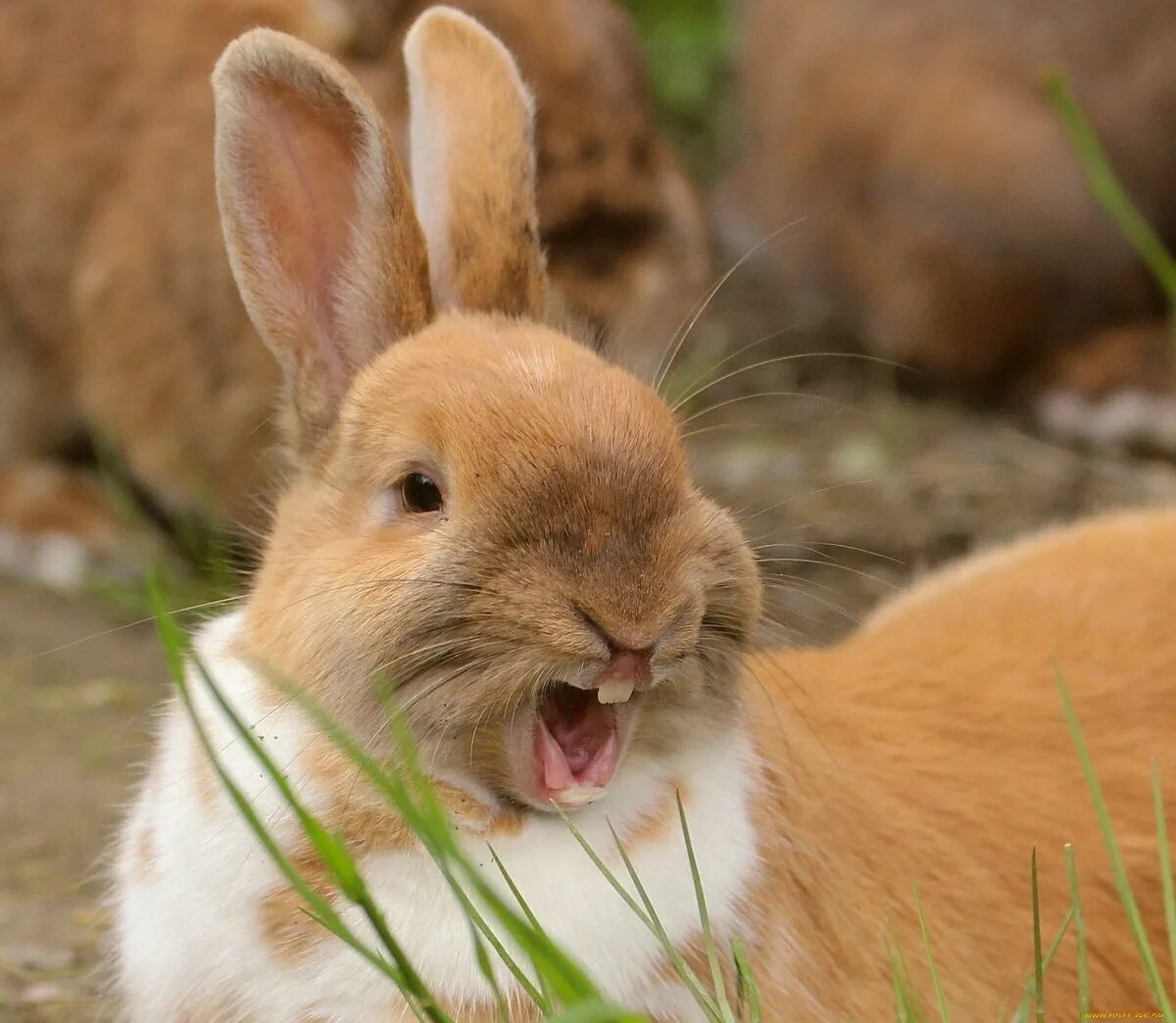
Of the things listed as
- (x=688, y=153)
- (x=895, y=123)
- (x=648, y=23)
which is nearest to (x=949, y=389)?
(x=895, y=123)

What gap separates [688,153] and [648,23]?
884 mm

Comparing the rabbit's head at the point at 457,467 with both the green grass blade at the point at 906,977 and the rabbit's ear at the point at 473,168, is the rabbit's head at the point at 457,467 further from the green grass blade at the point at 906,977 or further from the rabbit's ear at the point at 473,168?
the green grass blade at the point at 906,977

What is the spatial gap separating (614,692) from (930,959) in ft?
1.80

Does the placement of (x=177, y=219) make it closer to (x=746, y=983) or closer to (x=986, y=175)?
(x=986, y=175)

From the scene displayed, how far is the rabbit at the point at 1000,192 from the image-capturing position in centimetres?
529

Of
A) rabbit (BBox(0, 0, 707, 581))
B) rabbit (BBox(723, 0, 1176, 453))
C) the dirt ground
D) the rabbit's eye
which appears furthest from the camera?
rabbit (BBox(723, 0, 1176, 453))

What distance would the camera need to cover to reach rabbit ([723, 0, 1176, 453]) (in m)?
5.29

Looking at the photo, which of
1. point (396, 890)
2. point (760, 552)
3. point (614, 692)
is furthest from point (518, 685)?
point (760, 552)

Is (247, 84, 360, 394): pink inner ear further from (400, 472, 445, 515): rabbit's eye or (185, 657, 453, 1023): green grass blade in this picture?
(185, 657, 453, 1023): green grass blade

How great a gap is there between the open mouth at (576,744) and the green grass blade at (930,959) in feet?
1.44

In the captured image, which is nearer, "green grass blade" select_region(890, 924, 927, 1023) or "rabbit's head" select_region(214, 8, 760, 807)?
"rabbit's head" select_region(214, 8, 760, 807)

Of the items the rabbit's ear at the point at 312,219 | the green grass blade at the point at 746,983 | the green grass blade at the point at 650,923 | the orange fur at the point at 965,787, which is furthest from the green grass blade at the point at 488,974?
the rabbit's ear at the point at 312,219

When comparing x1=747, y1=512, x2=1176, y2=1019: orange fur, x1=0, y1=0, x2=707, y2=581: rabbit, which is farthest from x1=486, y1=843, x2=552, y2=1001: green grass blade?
x1=0, y1=0, x2=707, y2=581: rabbit

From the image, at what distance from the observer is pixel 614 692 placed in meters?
1.74
